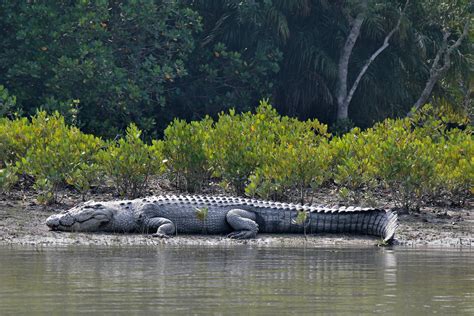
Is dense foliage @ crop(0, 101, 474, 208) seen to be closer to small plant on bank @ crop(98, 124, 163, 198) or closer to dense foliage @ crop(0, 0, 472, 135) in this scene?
small plant on bank @ crop(98, 124, 163, 198)

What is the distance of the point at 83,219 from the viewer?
507 inches

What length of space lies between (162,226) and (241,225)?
0.85 m

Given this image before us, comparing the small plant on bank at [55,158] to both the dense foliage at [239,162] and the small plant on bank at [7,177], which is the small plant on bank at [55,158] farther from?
the small plant on bank at [7,177]

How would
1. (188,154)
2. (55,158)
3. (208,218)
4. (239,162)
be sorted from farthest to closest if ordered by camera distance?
(188,154) < (239,162) < (55,158) < (208,218)

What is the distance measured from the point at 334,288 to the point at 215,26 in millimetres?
15905

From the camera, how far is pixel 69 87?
20.4 m

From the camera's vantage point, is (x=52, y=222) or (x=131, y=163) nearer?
(x=52, y=222)

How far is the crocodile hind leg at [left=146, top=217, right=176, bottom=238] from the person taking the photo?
1276 cm

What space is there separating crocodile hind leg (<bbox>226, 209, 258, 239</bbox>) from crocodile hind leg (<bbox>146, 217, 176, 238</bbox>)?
620 mm

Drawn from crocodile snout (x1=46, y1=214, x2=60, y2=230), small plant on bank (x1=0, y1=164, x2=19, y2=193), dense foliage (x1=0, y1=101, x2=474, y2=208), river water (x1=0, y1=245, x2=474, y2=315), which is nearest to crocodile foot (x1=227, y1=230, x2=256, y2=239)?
river water (x1=0, y1=245, x2=474, y2=315)

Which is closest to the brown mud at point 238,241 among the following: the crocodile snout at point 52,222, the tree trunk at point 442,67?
the crocodile snout at point 52,222

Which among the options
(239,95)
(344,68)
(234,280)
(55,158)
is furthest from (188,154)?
(344,68)

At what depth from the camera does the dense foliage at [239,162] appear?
14.1 m

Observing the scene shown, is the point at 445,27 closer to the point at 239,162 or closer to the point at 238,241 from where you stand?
the point at 239,162
